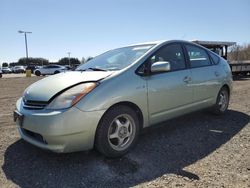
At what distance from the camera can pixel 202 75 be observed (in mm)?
4727

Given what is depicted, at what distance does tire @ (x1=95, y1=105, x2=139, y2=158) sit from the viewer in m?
3.20

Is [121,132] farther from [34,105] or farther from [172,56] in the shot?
[172,56]

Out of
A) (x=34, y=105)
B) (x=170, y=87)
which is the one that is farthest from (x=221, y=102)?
(x=34, y=105)

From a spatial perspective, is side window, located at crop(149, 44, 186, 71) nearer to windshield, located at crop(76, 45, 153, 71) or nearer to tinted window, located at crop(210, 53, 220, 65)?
windshield, located at crop(76, 45, 153, 71)

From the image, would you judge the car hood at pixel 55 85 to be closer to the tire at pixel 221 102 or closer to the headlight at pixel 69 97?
the headlight at pixel 69 97

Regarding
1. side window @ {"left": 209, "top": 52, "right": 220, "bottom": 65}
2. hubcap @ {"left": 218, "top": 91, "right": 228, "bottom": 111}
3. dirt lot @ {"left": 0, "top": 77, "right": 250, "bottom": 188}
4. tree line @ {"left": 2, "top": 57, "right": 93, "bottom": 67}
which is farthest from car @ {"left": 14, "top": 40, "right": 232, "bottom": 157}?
tree line @ {"left": 2, "top": 57, "right": 93, "bottom": 67}

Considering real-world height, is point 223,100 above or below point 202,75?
below

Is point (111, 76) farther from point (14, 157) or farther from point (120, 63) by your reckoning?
point (14, 157)

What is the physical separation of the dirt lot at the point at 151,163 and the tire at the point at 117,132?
6.0 inches

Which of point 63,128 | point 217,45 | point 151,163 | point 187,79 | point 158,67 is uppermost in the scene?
point 217,45

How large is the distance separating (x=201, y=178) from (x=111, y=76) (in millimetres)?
1614

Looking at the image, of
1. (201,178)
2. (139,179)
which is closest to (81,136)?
(139,179)

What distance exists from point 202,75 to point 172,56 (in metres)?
0.79

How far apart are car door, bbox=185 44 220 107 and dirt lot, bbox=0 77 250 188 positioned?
0.64 metres
